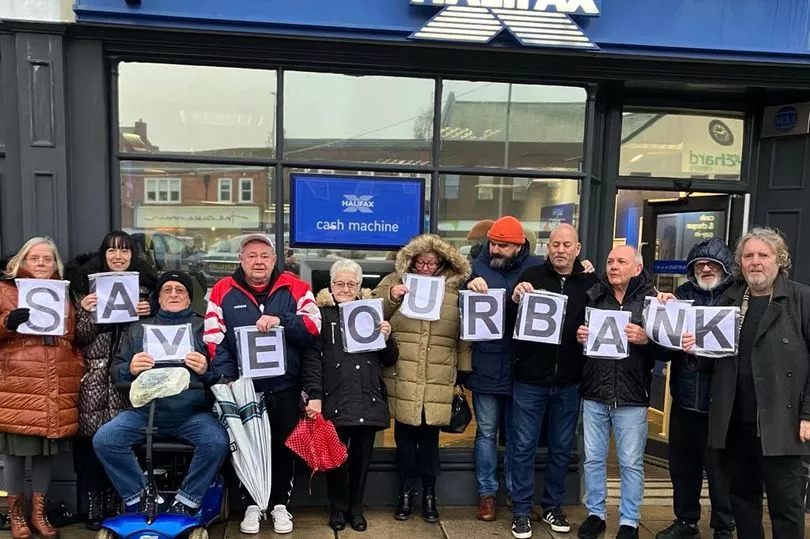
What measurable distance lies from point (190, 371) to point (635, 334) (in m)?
2.84

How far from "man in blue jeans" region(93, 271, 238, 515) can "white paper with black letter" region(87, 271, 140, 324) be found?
11cm

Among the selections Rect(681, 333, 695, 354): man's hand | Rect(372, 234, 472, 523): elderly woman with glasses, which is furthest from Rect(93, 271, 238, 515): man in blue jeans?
Rect(681, 333, 695, 354): man's hand

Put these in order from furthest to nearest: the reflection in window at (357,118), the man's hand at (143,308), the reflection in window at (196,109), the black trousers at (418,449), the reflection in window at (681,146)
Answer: the reflection in window at (681,146) → the reflection in window at (357,118) → the reflection in window at (196,109) → the black trousers at (418,449) → the man's hand at (143,308)

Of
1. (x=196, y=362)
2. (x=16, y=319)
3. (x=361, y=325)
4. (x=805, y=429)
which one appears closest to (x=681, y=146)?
(x=805, y=429)

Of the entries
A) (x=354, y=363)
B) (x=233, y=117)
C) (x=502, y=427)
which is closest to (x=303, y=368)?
(x=354, y=363)

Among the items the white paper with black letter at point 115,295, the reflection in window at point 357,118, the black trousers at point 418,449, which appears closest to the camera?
the white paper with black letter at point 115,295

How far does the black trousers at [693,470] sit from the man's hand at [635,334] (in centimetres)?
59

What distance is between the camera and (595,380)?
401cm

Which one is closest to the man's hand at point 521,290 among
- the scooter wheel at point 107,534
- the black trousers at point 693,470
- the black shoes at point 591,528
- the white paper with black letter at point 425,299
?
the white paper with black letter at point 425,299

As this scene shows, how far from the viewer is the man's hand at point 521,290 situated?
13.4ft

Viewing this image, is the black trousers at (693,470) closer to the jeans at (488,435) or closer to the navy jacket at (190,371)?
the jeans at (488,435)

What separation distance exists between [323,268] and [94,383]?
1.80 m

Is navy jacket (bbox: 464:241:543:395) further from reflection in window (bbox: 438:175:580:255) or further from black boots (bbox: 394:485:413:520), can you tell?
black boots (bbox: 394:485:413:520)

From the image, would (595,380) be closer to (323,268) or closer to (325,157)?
(323,268)
